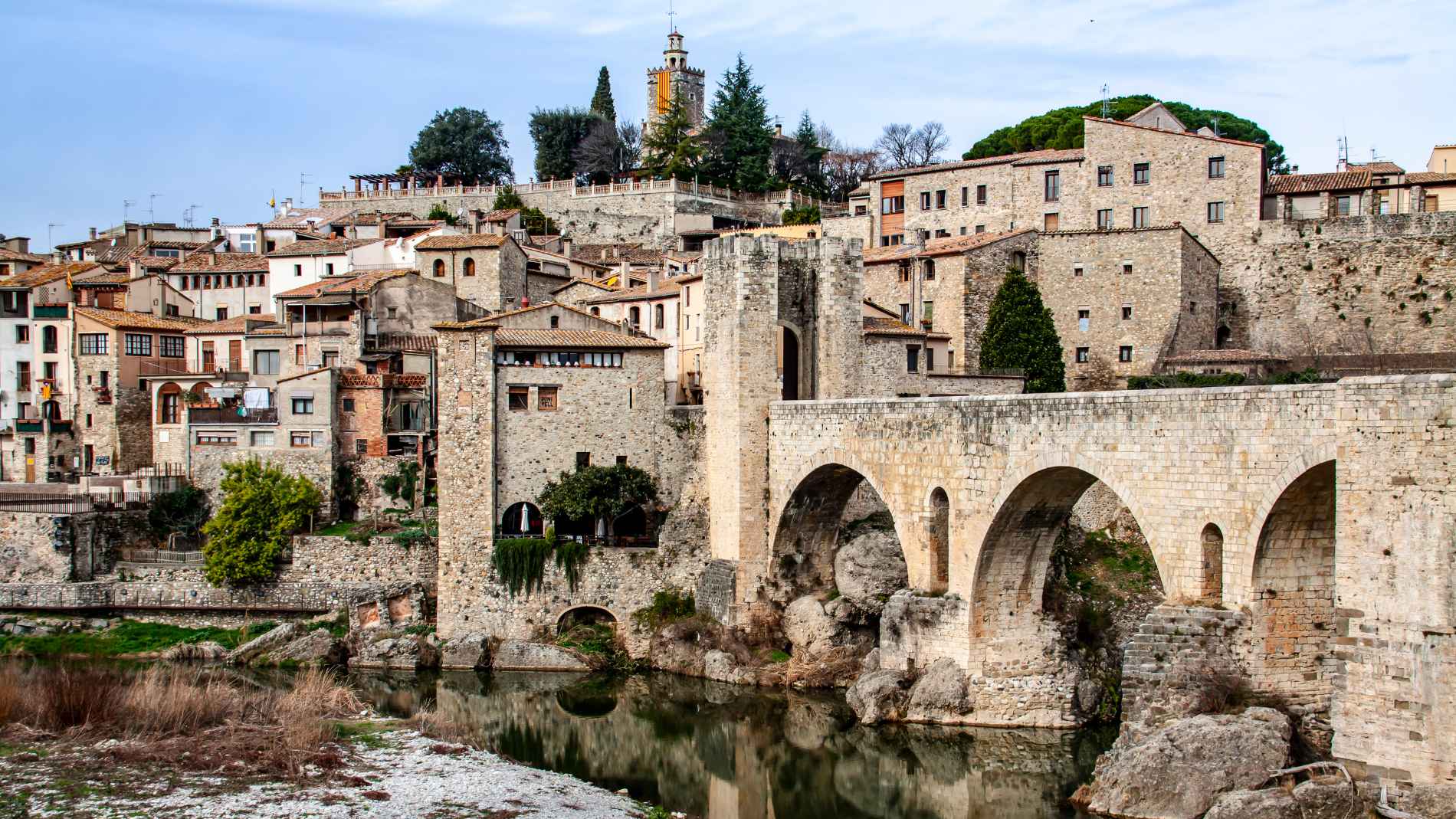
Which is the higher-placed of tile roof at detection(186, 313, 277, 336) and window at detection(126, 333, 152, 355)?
tile roof at detection(186, 313, 277, 336)

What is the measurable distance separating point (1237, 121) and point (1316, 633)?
1608 inches

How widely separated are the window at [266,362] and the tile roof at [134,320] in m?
3.77

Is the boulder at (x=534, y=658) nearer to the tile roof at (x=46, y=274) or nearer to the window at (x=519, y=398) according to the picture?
the window at (x=519, y=398)

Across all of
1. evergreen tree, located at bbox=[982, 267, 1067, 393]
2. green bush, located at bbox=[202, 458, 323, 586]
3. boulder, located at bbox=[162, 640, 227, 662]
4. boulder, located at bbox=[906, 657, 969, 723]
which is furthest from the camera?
evergreen tree, located at bbox=[982, 267, 1067, 393]

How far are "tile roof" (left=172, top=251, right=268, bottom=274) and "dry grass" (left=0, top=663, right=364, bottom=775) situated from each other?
27.1 m

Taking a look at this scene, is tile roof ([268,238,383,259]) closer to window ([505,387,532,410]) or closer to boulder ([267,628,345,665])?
window ([505,387,532,410])

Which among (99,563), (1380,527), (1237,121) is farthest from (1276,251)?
(99,563)

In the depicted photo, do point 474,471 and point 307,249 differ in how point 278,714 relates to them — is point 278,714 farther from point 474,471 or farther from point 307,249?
→ point 307,249

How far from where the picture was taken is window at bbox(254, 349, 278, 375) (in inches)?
1759

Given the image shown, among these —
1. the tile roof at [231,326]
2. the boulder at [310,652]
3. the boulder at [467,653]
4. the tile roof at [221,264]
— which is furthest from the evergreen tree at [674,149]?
the boulder at [310,652]

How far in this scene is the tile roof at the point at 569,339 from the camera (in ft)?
120

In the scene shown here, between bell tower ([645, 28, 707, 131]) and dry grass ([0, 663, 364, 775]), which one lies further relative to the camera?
bell tower ([645, 28, 707, 131])

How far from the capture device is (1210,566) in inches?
901

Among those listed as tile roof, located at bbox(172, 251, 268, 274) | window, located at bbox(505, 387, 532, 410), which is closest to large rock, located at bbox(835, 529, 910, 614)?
window, located at bbox(505, 387, 532, 410)
